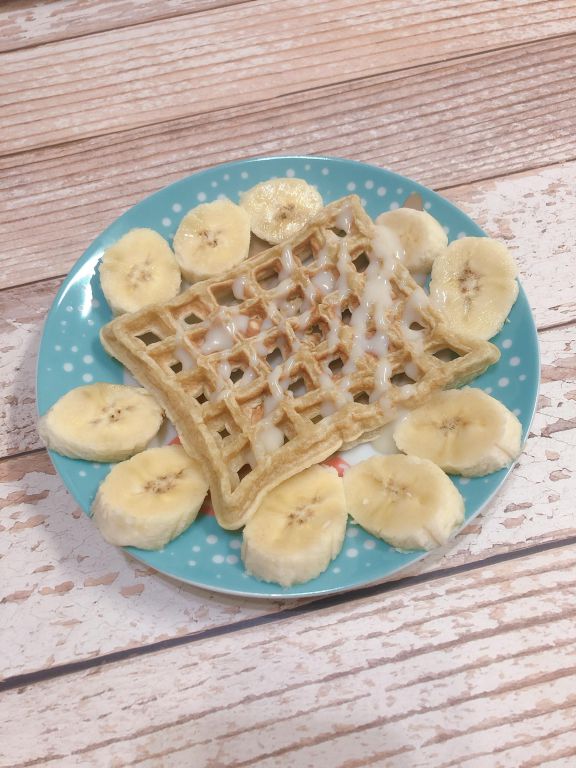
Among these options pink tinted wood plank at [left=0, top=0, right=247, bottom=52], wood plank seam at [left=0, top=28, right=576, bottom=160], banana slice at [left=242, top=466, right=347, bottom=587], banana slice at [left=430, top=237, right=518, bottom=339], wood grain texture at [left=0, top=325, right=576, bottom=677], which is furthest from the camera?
pink tinted wood plank at [left=0, top=0, right=247, bottom=52]

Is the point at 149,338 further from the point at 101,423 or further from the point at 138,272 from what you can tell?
the point at 101,423

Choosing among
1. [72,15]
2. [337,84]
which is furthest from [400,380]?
[72,15]

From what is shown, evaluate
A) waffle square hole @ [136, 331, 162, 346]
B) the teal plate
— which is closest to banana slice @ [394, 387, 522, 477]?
the teal plate

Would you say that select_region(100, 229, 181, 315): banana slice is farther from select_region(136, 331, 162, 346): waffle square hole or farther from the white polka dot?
the white polka dot

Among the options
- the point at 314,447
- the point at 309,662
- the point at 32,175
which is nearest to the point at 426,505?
the point at 314,447

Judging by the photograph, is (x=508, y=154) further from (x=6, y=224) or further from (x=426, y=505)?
(x=6, y=224)

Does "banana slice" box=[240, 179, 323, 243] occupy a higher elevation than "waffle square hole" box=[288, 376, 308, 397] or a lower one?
higher
